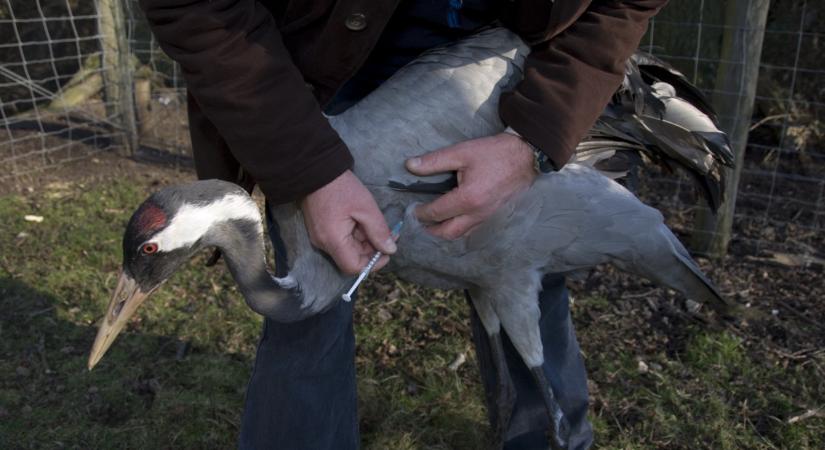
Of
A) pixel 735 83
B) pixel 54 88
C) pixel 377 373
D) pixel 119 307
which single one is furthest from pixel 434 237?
pixel 54 88

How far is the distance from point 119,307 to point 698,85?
4.22m

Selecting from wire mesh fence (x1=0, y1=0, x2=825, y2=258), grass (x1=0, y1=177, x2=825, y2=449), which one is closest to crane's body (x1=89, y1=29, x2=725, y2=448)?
grass (x1=0, y1=177, x2=825, y2=449)

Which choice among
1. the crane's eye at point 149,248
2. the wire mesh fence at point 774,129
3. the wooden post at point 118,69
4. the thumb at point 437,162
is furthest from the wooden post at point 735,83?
the wooden post at point 118,69

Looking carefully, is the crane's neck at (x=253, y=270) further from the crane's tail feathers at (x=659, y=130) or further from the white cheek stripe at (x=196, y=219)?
the crane's tail feathers at (x=659, y=130)

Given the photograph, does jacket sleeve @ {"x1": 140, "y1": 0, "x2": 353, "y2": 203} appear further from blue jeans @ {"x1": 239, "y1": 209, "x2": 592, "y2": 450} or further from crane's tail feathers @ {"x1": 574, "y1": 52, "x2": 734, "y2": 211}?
crane's tail feathers @ {"x1": 574, "y1": 52, "x2": 734, "y2": 211}

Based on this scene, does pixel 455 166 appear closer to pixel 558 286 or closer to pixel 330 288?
pixel 330 288

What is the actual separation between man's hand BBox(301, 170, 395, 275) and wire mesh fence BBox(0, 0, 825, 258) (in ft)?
8.79

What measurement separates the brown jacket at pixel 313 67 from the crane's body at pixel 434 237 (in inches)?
7.7

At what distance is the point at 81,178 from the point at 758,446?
4.36 m

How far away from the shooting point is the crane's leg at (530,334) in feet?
8.00

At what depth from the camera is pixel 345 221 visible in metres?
1.96

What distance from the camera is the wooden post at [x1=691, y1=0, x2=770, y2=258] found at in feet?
12.7

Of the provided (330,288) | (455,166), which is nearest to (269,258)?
(330,288)

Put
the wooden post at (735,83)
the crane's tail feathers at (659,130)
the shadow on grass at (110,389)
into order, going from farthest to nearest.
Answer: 1. the wooden post at (735,83)
2. the shadow on grass at (110,389)
3. the crane's tail feathers at (659,130)
